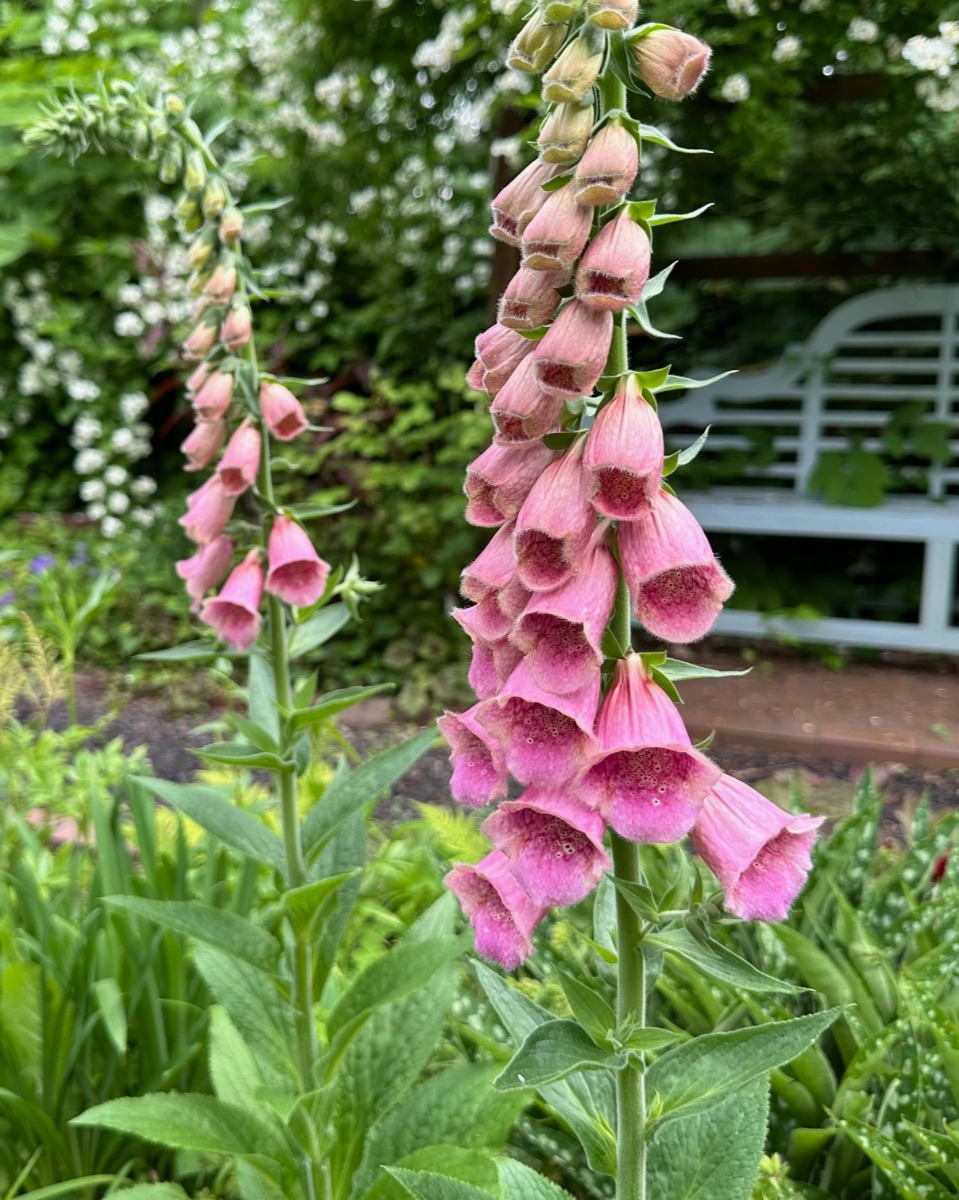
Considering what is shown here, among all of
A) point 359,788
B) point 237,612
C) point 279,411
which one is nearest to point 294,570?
point 237,612

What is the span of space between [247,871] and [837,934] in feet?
3.30

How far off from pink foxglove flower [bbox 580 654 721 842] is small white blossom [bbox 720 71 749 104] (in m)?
3.38

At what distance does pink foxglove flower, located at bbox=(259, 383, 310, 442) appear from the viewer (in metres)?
1.36

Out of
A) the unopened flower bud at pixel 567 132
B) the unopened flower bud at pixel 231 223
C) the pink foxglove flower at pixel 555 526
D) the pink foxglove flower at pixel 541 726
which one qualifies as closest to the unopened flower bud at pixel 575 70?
the unopened flower bud at pixel 567 132

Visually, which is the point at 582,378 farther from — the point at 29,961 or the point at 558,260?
the point at 29,961

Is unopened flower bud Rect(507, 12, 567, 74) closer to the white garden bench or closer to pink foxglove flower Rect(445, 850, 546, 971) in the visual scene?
pink foxglove flower Rect(445, 850, 546, 971)

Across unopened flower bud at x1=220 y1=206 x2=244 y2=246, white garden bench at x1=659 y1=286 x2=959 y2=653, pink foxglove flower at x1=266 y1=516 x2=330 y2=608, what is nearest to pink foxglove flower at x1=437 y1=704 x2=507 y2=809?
pink foxglove flower at x1=266 y1=516 x2=330 y2=608

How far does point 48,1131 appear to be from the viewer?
55.8 inches

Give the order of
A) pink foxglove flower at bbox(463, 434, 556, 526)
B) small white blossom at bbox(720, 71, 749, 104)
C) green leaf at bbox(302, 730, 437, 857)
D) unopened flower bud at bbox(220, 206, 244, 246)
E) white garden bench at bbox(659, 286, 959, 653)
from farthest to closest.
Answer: white garden bench at bbox(659, 286, 959, 653), small white blossom at bbox(720, 71, 749, 104), unopened flower bud at bbox(220, 206, 244, 246), green leaf at bbox(302, 730, 437, 857), pink foxglove flower at bbox(463, 434, 556, 526)

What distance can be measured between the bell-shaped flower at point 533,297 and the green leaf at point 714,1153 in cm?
67

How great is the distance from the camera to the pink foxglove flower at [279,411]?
1.36 m

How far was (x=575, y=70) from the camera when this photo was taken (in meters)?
0.67

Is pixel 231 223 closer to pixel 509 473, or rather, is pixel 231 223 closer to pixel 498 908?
pixel 509 473

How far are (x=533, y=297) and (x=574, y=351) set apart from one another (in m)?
0.07
